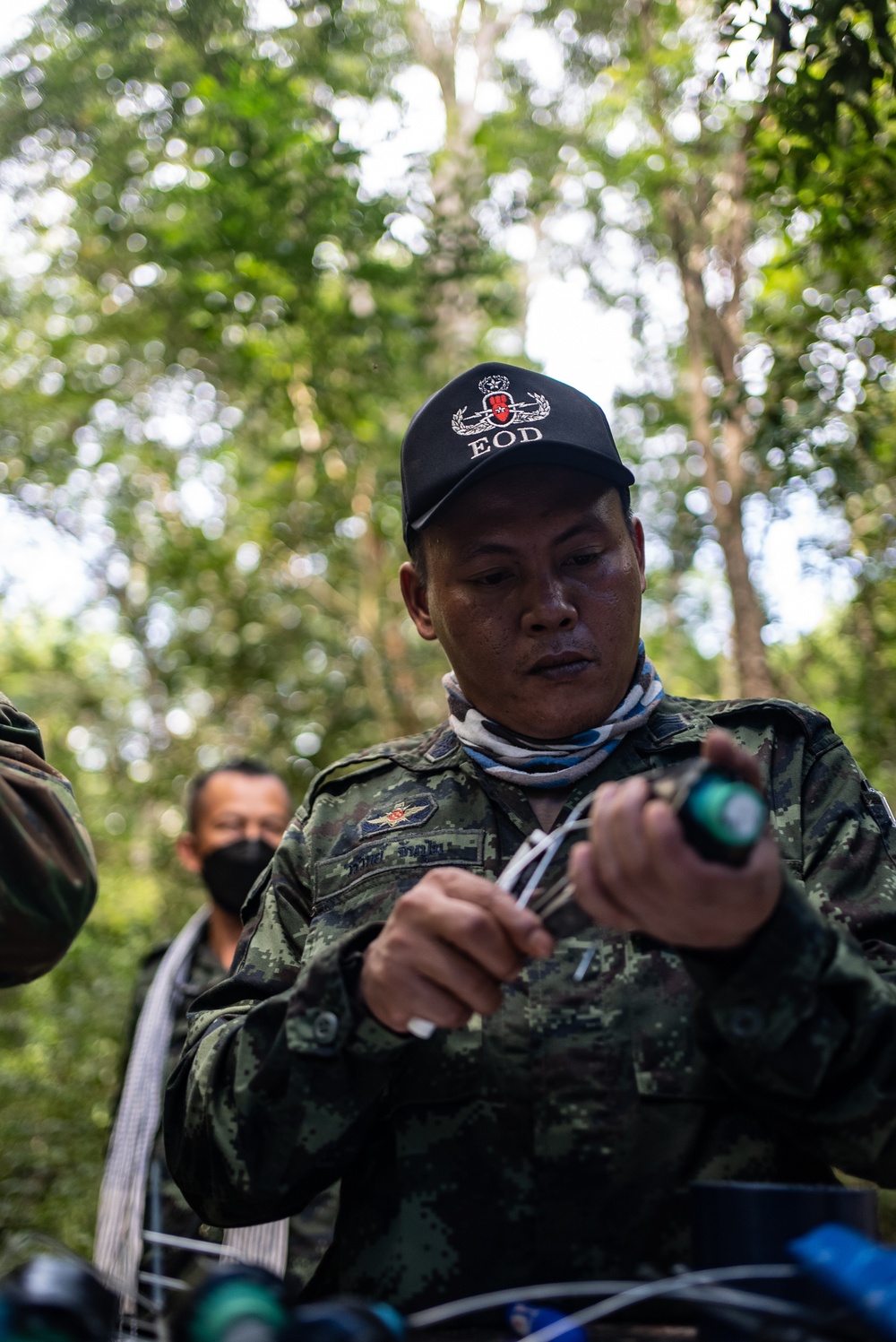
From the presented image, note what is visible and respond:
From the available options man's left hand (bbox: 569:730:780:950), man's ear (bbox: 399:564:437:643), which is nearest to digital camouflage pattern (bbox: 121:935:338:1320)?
man's ear (bbox: 399:564:437:643)

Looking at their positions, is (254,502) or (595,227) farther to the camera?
(595,227)

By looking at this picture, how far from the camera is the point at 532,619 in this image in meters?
2.08

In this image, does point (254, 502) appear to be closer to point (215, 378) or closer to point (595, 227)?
point (215, 378)

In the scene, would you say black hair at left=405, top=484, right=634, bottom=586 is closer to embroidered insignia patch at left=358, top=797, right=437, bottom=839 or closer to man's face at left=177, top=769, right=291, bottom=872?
embroidered insignia patch at left=358, top=797, right=437, bottom=839

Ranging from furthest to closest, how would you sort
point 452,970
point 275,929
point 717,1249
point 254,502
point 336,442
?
point 254,502, point 336,442, point 275,929, point 452,970, point 717,1249

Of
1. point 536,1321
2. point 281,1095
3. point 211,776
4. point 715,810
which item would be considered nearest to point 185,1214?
point 211,776

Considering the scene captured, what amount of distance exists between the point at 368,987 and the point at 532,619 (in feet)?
2.52

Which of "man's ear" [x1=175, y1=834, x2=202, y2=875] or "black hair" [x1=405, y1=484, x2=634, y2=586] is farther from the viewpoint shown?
"man's ear" [x1=175, y1=834, x2=202, y2=875]

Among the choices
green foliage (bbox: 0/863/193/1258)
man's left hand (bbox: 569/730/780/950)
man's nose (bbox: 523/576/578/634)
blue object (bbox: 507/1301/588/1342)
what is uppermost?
man's nose (bbox: 523/576/578/634)

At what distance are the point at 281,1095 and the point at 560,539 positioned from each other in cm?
109

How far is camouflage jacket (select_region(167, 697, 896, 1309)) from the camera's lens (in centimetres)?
150

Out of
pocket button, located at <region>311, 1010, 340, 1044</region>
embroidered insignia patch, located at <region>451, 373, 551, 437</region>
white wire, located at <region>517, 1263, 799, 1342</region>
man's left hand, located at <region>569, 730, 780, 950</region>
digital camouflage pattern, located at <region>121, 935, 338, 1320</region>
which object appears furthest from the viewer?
digital camouflage pattern, located at <region>121, 935, 338, 1320</region>

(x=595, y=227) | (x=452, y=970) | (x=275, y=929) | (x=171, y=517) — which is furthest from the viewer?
(x=595, y=227)

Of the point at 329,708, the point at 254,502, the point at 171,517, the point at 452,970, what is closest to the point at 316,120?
the point at 254,502
